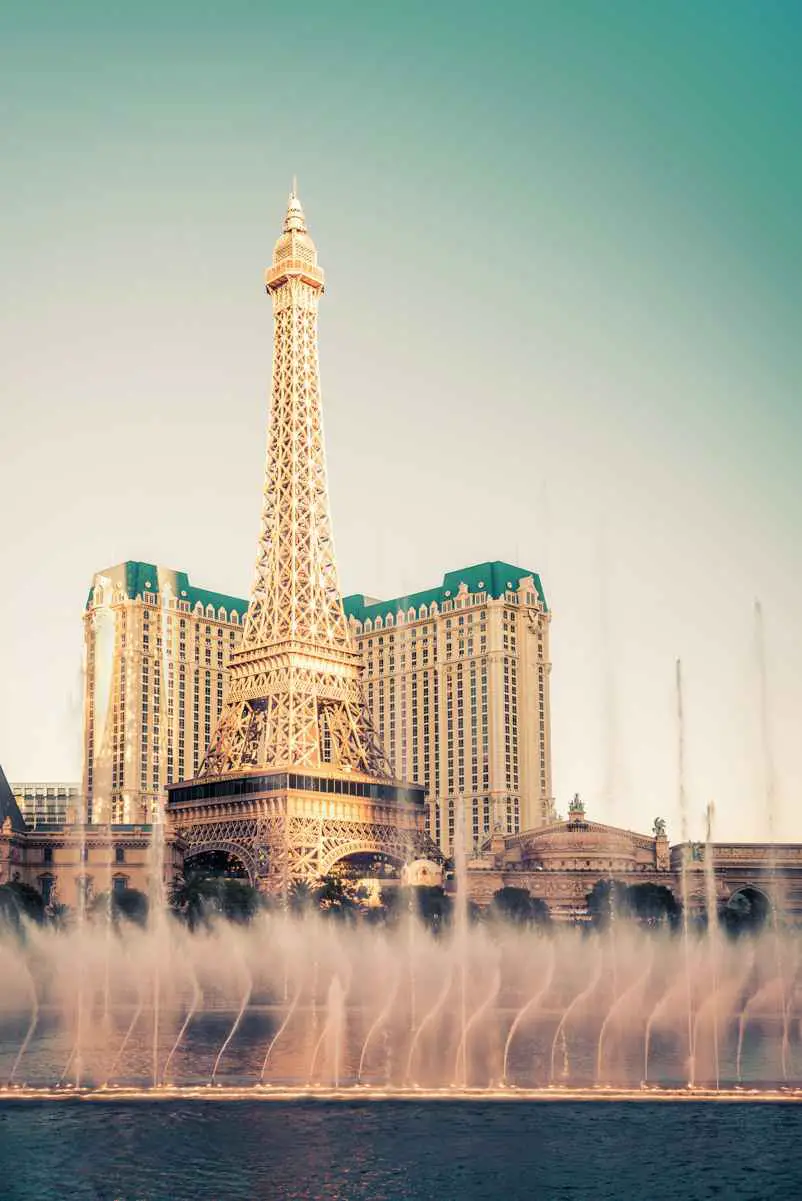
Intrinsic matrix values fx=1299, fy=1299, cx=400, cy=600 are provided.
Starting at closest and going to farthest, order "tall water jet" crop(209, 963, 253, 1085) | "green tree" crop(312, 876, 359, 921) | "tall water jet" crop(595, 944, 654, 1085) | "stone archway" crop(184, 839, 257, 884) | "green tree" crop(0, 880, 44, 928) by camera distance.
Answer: "tall water jet" crop(209, 963, 253, 1085), "tall water jet" crop(595, 944, 654, 1085), "green tree" crop(0, 880, 44, 928), "green tree" crop(312, 876, 359, 921), "stone archway" crop(184, 839, 257, 884)

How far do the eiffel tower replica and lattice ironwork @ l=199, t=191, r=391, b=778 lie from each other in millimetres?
158

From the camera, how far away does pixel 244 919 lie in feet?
356

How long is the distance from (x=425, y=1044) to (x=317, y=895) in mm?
61093

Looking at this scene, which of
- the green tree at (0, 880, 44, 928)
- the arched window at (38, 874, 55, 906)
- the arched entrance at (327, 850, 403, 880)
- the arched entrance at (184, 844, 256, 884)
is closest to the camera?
the green tree at (0, 880, 44, 928)

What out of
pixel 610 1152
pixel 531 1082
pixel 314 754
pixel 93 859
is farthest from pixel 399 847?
pixel 610 1152

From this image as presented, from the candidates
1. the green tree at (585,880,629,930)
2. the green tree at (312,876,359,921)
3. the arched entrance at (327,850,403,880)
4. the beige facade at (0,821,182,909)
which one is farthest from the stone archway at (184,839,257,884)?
the green tree at (585,880,629,930)

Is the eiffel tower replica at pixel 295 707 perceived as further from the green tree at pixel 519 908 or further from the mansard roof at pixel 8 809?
the mansard roof at pixel 8 809

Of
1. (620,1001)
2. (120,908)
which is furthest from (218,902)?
(620,1001)

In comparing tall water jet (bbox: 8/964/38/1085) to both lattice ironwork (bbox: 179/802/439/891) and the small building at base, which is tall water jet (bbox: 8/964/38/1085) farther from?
the small building at base

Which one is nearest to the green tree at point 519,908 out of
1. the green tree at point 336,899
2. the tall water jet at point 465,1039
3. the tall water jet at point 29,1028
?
the green tree at point 336,899

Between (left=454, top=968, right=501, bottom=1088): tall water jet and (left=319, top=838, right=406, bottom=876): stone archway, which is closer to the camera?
(left=454, top=968, right=501, bottom=1088): tall water jet

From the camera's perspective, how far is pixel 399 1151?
35375 mm

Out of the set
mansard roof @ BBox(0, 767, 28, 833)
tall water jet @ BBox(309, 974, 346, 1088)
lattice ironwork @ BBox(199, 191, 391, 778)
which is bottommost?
tall water jet @ BBox(309, 974, 346, 1088)

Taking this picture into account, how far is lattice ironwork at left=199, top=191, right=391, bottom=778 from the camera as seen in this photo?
134m
